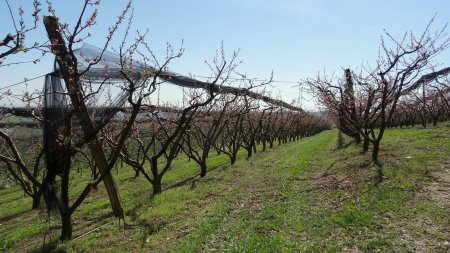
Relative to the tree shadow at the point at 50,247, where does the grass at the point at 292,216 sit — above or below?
above

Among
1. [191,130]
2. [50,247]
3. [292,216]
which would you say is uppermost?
[191,130]

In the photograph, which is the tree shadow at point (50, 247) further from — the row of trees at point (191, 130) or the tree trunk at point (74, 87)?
the row of trees at point (191, 130)

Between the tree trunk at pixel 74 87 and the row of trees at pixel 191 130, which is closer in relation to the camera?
the tree trunk at pixel 74 87

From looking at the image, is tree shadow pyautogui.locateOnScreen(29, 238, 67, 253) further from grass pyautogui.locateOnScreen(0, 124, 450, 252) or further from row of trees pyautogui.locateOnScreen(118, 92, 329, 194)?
row of trees pyautogui.locateOnScreen(118, 92, 329, 194)

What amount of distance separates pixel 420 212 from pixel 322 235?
7.47 feet

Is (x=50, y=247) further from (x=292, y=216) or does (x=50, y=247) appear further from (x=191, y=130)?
(x=191, y=130)

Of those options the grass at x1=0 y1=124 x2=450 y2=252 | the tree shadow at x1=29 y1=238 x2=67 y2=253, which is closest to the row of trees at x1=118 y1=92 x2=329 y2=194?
the grass at x1=0 y1=124 x2=450 y2=252

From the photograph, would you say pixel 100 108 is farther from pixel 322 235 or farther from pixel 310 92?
pixel 310 92

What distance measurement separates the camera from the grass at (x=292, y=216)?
6945 millimetres

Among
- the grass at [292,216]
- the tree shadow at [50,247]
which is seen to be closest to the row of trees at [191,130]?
the grass at [292,216]

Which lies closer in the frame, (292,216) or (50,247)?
(292,216)

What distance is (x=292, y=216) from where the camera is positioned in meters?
8.60

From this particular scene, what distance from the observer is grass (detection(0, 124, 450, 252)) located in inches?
273

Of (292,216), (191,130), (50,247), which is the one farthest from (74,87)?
(191,130)
